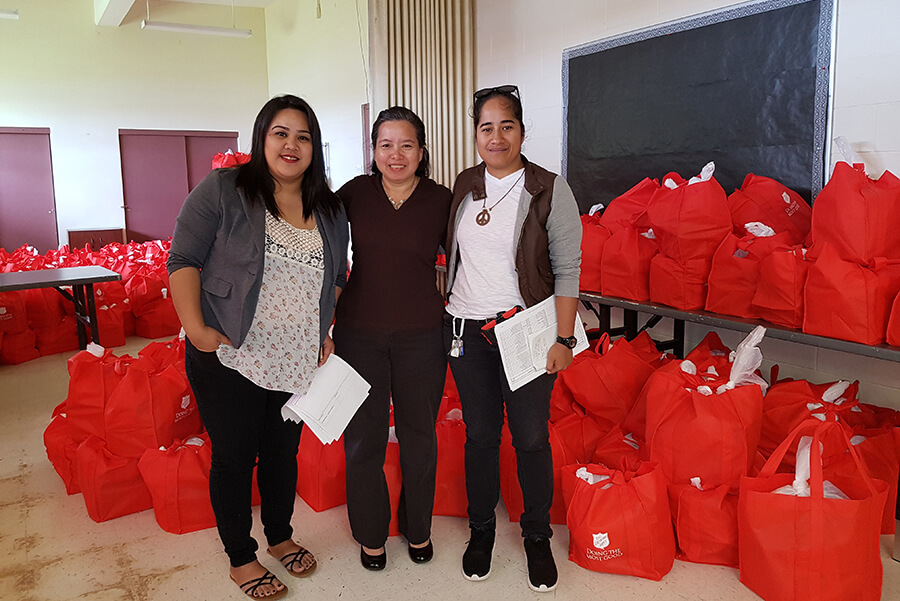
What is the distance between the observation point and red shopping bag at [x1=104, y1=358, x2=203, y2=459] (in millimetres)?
2387

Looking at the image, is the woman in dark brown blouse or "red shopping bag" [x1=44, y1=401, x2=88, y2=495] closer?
the woman in dark brown blouse

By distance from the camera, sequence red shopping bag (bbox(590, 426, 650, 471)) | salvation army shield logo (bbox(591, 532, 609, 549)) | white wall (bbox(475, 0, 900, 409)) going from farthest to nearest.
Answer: white wall (bbox(475, 0, 900, 409)) < red shopping bag (bbox(590, 426, 650, 471)) < salvation army shield logo (bbox(591, 532, 609, 549))

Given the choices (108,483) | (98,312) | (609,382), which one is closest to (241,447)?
(108,483)

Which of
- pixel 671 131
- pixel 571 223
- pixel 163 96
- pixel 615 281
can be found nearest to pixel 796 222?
pixel 615 281

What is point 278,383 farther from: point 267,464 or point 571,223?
point 571,223

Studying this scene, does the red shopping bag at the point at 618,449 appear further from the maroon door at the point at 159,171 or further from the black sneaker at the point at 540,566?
the maroon door at the point at 159,171

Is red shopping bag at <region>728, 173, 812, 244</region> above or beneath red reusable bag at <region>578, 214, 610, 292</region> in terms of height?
above

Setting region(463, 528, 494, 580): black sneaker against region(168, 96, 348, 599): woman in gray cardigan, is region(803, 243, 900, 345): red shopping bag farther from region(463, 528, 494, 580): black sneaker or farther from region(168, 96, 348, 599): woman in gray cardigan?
region(168, 96, 348, 599): woman in gray cardigan

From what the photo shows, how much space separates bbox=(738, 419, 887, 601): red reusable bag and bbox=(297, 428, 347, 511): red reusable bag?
1.37 m

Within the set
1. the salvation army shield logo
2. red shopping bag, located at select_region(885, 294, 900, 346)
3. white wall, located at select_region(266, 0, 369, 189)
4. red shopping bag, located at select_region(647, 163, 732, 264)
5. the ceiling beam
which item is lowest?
the salvation army shield logo

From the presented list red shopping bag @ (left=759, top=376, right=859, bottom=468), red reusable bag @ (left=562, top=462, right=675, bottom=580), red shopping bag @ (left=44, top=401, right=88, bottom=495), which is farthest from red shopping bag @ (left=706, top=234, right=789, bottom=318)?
red shopping bag @ (left=44, top=401, right=88, bottom=495)

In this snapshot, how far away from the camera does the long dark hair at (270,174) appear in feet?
5.57

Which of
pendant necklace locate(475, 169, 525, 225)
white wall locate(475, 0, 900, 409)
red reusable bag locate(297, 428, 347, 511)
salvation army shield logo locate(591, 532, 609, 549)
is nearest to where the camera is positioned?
pendant necklace locate(475, 169, 525, 225)

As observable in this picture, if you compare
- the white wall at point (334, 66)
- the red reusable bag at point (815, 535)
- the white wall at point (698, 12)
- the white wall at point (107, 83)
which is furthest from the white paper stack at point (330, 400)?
the white wall at point (107, 83)
